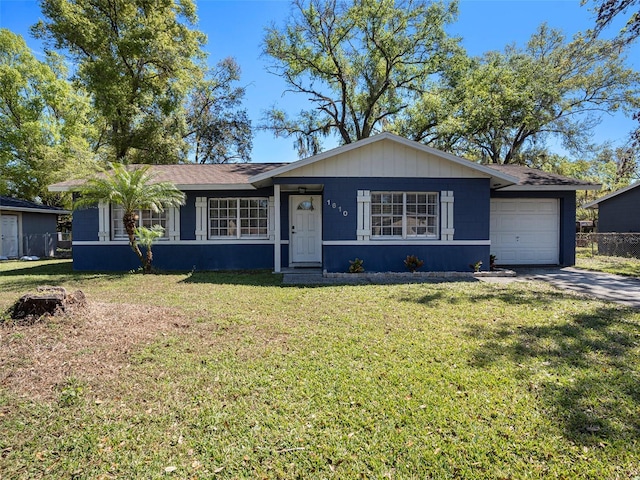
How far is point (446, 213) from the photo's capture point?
968 centimetres

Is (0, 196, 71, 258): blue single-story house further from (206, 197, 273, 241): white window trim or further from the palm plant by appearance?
(206, 197, 273, 241): white window trim

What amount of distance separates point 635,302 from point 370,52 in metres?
19.6

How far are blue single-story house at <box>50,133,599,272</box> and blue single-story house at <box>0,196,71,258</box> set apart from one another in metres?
8.41

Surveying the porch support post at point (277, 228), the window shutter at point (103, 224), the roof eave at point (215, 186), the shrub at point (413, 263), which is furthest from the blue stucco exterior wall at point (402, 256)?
the window shutter at point (103, 224)

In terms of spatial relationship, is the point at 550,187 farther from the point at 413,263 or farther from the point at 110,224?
the point at 110,224

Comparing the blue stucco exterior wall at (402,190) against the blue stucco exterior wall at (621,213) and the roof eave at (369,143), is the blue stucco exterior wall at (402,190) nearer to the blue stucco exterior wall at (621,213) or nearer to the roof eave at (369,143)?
the roof eave at (369,143)

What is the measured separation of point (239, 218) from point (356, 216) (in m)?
3.95

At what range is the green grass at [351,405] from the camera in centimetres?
229

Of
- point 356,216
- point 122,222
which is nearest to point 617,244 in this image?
point 356,216

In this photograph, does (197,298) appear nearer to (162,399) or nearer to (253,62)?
(162,399)

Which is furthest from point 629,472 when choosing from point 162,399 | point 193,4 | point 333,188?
point 193,4

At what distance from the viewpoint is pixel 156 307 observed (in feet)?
19.4

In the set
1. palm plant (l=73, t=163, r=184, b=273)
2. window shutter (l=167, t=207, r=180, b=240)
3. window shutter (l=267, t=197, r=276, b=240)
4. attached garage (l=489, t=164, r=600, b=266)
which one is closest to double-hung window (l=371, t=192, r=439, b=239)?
attached garage (l=489, t=164, r=600, b=266)

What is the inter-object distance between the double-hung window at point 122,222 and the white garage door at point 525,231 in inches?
428
